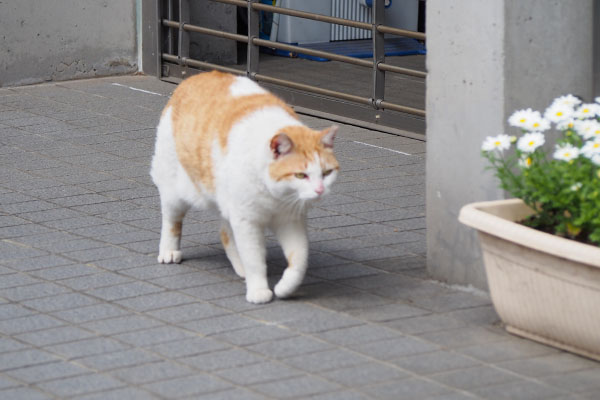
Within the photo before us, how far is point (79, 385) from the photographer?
4.36 m

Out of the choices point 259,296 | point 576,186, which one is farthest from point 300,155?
point 576,186

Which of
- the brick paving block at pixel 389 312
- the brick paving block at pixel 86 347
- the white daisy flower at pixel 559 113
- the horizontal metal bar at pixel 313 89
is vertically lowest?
the brick paving block at pixel 86 347

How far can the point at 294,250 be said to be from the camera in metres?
5.19

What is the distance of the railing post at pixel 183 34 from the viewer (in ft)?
35.0

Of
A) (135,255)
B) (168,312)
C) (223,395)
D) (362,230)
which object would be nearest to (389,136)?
(362,230)

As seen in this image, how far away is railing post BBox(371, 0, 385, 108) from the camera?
9070 millimetres

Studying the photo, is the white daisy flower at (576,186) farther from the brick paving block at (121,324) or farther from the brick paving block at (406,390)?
the brick paving block at (121,324)

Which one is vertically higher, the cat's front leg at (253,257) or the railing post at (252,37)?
the railing post at (252,37)

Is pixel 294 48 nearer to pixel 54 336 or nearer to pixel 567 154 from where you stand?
pixel 54 336

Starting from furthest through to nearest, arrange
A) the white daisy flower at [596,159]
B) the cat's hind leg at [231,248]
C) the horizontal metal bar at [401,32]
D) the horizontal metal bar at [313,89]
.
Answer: the horizontal metal bar at [313,89], the horizontal metal bar at [401,32], the cat's hind leg at [231,248], the white daisy flower at [596,159]

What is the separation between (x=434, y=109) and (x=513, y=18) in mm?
660

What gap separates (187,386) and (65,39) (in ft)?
22.9

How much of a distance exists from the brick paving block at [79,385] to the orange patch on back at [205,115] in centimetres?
125

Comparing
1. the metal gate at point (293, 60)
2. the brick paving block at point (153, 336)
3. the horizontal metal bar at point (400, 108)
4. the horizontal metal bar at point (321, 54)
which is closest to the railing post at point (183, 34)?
the metal gate at point (293, 60)
